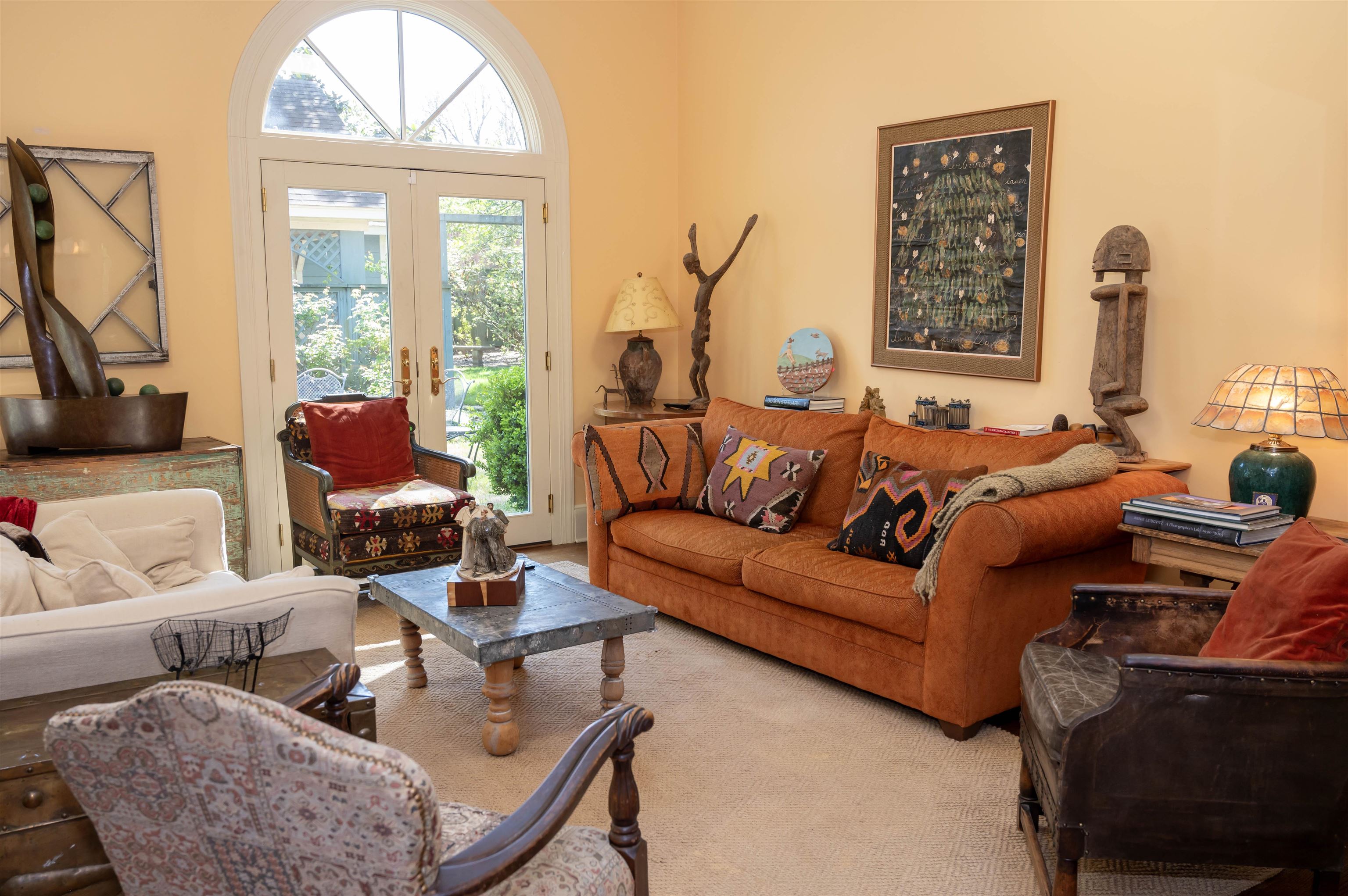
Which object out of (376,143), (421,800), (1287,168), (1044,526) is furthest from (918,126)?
(421,800)

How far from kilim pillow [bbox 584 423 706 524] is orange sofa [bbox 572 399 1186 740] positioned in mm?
72

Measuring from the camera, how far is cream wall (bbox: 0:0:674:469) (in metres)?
4.21

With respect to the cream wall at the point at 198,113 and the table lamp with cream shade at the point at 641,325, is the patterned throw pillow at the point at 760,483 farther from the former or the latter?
the cream wall at the point at 198,113

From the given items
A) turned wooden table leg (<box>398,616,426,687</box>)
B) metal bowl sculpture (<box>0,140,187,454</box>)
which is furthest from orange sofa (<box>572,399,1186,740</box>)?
metal bowl sculpture (<box>0,140,187,454</box>)

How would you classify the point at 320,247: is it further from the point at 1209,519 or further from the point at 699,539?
the point at 1209,519

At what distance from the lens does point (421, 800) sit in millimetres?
1147

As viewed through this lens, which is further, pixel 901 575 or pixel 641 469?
pixel 641 469

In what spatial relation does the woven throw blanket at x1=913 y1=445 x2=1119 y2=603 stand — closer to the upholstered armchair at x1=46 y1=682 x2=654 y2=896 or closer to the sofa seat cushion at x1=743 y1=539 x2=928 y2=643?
the sofa seat cushion at x1=743 y1=539 x2=928 y2=643

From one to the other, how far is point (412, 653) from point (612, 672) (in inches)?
32.4

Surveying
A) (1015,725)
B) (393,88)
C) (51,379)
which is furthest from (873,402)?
(51,379)

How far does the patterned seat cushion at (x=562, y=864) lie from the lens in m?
1.50

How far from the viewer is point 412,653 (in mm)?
3502

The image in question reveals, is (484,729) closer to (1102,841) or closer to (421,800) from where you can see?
(1102,841)

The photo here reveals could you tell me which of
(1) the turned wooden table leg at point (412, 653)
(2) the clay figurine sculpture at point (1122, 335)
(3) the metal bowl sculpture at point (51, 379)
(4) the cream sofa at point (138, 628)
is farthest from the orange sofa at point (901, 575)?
(3) the metal bowl sculpture at point (51, 379)
